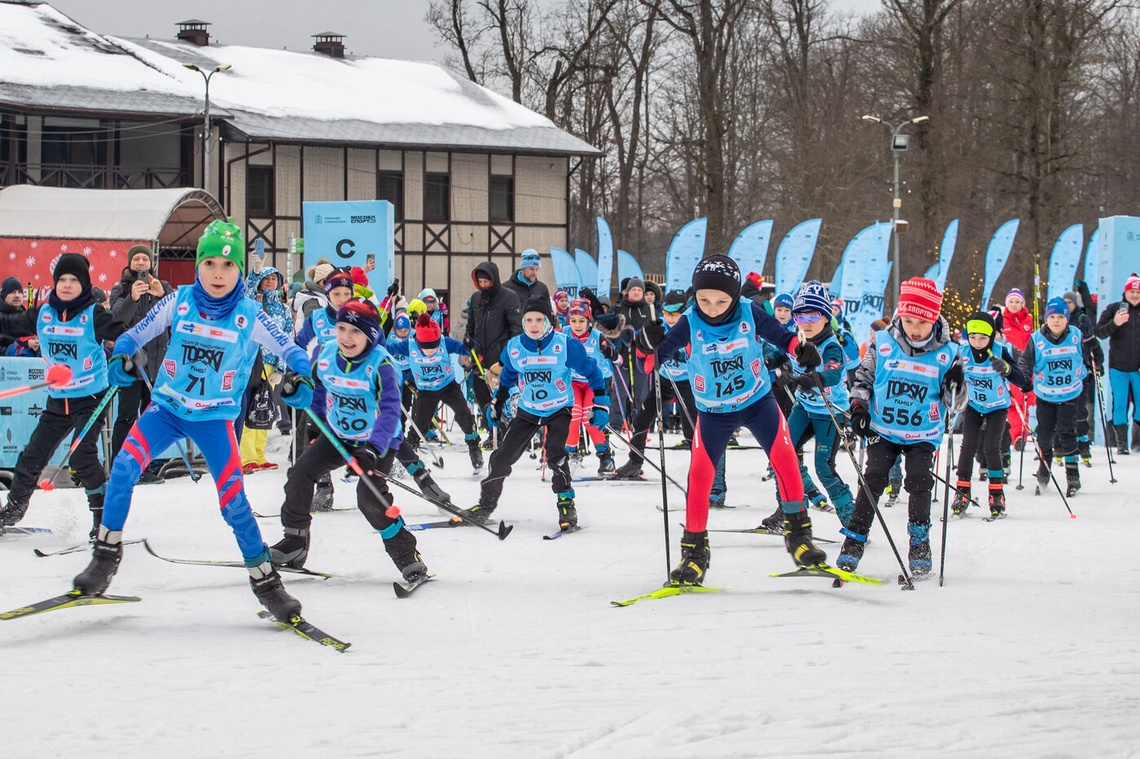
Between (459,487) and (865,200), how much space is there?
2432 cm

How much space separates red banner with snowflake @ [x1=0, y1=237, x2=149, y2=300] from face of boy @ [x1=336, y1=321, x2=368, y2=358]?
1120 centimetres

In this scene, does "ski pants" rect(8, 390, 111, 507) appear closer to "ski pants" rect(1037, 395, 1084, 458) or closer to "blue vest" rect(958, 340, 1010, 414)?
"blue vest" rect(958, 340, 1010, 414)

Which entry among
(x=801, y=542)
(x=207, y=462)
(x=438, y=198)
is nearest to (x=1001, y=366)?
(x=801, y=542)

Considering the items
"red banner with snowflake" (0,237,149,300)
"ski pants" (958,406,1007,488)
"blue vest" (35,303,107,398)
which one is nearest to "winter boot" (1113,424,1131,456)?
"ski pants" (958,406,1007,488)

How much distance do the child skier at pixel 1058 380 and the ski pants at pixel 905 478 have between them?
4585 mm

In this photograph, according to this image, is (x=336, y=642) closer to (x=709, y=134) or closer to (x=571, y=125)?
(x=709, y=134)

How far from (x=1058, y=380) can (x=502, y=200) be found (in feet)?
82.3

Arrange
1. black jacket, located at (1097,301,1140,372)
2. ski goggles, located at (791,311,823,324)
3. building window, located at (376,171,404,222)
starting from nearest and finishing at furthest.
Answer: ski goggles, located at (791,311,823,324) < black jacket, located at (1097,301,1140,372) < building window, located at (376,171,404,222)

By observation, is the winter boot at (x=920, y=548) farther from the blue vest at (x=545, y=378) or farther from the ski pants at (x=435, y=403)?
the ski pants at (x=435, y=403)

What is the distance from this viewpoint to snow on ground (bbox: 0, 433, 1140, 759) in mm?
3883

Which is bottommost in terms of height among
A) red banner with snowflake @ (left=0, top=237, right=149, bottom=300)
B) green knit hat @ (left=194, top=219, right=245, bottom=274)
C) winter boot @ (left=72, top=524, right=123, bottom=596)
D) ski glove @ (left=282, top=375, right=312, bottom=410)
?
winter boot @ (left=72, top=524, right=123, bottom=596)

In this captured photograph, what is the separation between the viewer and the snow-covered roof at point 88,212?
17.3 metres

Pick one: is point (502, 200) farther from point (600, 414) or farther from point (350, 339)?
point (350, 339)

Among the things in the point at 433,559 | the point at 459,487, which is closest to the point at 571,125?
the point at 459,487
